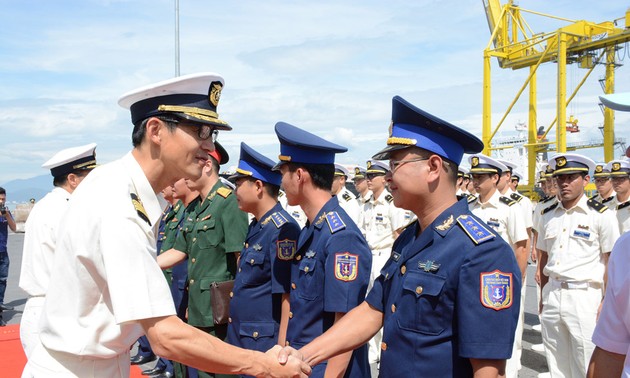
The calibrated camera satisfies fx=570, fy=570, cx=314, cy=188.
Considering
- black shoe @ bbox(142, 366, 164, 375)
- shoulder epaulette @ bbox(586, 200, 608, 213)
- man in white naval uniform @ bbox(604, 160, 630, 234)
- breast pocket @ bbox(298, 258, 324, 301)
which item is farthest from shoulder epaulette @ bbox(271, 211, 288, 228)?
man in white naval uniform @ bbox(604, 160, 630, 234)

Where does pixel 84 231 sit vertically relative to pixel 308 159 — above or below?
below

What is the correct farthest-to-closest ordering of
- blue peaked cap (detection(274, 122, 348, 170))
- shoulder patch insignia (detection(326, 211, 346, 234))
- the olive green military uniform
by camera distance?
the olive green military uniform
blue peaked cap (detection(274, 122, 348, 170))
shoulder patch insignia (detection(326, 211, 346, 234))

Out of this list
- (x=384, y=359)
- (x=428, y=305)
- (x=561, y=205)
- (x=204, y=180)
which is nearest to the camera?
(x=428, y=305)

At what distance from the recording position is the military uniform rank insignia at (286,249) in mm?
3424

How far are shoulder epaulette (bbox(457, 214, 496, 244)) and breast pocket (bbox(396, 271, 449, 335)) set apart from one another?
193 mm

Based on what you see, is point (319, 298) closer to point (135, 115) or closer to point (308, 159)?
point (308, 159)

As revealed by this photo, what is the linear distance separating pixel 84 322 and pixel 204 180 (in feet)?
8.95

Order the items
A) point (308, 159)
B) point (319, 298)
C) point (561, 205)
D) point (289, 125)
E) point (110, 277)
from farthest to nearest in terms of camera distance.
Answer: point (561, 205), point (289, 125), point (308, 159), point (319, 298), point (110, 277)

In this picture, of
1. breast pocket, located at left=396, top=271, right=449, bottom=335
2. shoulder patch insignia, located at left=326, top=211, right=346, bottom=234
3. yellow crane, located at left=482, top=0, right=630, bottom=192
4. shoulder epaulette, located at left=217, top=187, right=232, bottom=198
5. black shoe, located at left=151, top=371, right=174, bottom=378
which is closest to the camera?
breast pocket, located at left=396, top=271, right=449, bottom=335

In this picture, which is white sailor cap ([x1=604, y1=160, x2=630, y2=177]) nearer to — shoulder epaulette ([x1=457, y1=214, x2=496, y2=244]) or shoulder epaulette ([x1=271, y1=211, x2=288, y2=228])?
shoulder epaulette ([x1=271, y1=211, x2=288, y2=228])

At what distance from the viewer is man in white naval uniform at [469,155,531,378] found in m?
6.38

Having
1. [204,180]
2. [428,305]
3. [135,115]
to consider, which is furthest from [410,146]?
[204,180]

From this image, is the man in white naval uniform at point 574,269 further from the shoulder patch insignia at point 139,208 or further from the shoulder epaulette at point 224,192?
the shoulder patch insignia at point 139,208

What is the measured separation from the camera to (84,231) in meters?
1.91
